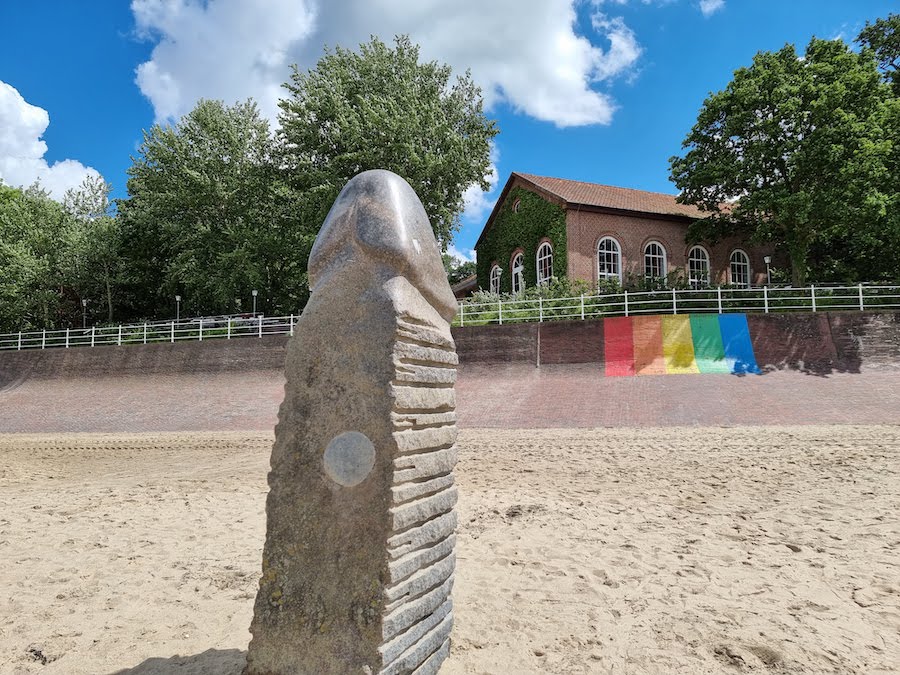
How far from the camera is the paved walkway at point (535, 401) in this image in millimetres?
12477

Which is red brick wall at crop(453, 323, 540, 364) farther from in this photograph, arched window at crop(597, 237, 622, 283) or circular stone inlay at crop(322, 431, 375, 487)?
circular stone inlay at crop(322, 431, 375, 487)

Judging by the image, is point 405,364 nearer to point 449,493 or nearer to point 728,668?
point 449,493

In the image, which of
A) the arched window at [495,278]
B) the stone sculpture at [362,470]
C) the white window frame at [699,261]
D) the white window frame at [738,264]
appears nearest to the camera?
the stone sculpture at [362,470]

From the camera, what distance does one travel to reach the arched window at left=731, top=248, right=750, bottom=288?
29.2 meters

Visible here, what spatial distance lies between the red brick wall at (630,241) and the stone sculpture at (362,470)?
23.2 m

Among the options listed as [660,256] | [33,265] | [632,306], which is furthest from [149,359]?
[660,256]

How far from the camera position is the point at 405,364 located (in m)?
2.85

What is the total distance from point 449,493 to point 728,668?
6.38ft

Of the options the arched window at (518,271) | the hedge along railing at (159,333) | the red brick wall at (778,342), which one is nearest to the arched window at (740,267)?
Answer: the arched window at (518,271)

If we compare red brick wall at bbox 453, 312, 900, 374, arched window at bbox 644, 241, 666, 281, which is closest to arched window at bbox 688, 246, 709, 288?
arched window at bbox 644, 241, 666, 281

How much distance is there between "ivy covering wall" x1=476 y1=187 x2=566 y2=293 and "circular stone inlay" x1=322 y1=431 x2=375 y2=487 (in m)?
23.3

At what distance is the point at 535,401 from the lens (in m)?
14.5

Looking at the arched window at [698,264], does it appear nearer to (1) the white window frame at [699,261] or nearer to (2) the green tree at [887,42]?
(1) the white window frame at [699,261]

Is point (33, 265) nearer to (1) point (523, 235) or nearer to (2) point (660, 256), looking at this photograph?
(1) point (523, 235)
